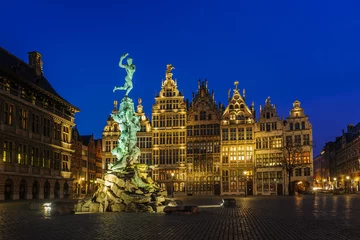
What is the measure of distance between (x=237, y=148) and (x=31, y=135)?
3781 centimetres

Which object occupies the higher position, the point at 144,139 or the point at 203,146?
the point at 144,139

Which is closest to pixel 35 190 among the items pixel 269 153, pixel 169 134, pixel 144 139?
pixel 169 134

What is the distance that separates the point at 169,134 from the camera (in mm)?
80562

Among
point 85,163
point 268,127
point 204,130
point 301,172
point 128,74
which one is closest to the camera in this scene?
point 128,74

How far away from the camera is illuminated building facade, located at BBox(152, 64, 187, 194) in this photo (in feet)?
261

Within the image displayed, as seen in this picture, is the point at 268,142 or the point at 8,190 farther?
the point at 268,142

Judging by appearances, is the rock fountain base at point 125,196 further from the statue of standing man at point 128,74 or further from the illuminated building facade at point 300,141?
the illuminated building facade at point 300,141

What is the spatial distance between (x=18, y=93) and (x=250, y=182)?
1691 inches

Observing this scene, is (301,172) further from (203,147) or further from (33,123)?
(33,123)

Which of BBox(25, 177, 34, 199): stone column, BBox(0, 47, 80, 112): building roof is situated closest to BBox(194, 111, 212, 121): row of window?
BBox(0, 47, 80, 112): building roof

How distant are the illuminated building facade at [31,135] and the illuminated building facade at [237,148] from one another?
27205 millimetres

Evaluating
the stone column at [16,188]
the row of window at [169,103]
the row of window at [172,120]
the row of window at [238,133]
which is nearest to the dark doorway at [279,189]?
the row of window at [238,133]

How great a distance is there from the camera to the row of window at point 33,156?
4608cm

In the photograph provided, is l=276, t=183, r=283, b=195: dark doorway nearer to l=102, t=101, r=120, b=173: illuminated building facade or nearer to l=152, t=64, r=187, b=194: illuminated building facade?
l=152, t=64, r=187, b=194: illuminated building facade
